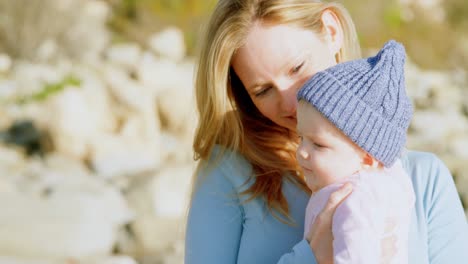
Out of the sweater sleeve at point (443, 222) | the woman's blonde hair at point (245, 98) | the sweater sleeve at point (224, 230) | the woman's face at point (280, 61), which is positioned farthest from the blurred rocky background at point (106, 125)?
the sweater sleeve at point (443, 222)

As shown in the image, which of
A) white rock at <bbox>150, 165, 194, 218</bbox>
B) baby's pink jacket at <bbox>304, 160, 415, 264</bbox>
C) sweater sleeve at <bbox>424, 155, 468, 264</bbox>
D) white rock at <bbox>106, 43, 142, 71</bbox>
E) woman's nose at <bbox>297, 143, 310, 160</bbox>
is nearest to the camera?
baby's pink jacket at <bbox>304, 160, 415, 264</bbox>

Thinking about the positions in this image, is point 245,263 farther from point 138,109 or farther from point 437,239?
point 138,109

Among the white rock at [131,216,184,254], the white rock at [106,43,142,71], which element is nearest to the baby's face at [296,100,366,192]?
the white rock at [131,216,184,254]

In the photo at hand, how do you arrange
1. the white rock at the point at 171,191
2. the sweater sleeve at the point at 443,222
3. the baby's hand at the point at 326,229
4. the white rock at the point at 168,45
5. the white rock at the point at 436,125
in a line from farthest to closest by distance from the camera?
the white rock at the point at 168,45 < the white rock at the point at 436,125 < the white rock at the point at 171,191 < the sweater sleeve at the point at 443,222 < the baby's hand at the point at 326,229

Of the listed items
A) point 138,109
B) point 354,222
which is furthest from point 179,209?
point 354,222

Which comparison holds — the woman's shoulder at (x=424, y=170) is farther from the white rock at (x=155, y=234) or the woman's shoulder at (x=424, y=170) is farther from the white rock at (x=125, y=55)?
the white rock at (x=125, y=55)

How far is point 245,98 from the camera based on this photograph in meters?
2.90

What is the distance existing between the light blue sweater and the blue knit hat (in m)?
0.35

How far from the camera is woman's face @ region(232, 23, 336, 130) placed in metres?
2.56

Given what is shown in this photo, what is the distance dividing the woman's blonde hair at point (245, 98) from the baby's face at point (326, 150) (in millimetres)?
334

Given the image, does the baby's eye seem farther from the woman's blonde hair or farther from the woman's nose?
the woman's nose

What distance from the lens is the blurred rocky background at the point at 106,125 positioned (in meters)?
5.92

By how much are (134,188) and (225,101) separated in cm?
432

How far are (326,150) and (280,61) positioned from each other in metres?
0.44
